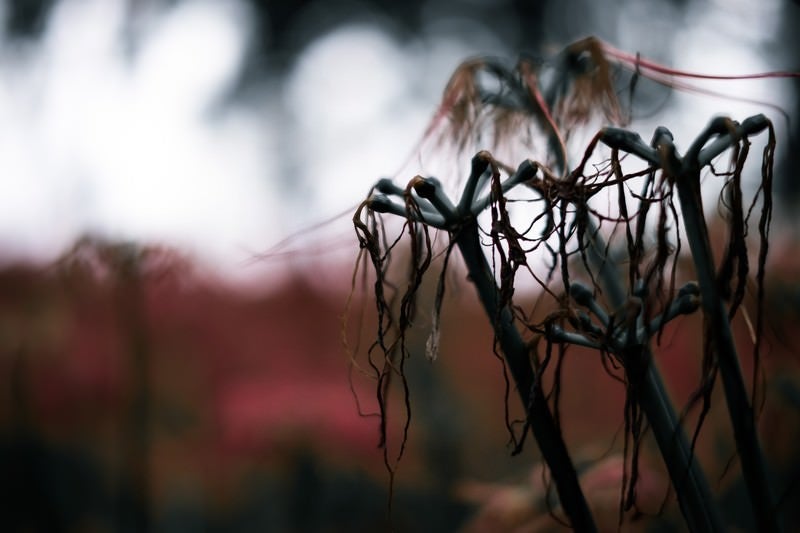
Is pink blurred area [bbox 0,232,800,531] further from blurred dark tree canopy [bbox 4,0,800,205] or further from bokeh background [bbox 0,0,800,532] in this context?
blurred dark tree canopy [bbox 4,0,800,205]

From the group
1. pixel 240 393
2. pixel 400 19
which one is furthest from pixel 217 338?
pixel 400 19

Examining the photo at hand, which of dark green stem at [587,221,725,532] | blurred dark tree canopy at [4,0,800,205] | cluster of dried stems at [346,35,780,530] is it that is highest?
blurred dark tree canopy at [4,0,800,205]

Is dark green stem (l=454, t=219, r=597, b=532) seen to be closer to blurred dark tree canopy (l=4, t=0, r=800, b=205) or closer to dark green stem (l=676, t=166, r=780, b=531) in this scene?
dark green stem (l=676, t=166, r=780, b=531)

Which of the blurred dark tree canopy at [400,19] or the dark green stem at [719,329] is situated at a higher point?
the blurred dark tree canopy at [400,19]

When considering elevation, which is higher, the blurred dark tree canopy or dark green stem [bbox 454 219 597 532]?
the blurred dark tree canopy

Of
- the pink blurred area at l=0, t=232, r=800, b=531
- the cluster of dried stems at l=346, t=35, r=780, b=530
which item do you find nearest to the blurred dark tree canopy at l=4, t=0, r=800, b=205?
the pink blurred area at l=0, t=232, r=800, b=531

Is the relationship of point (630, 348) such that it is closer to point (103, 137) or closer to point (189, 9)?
point (103, 137)

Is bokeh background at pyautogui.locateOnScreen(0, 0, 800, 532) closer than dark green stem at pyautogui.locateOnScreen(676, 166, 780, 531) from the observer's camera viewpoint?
No

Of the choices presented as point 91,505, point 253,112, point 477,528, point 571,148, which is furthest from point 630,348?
point 253,112

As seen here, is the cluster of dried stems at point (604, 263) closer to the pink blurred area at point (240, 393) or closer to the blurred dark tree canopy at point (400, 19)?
the pink blurred area at point (240, 393)

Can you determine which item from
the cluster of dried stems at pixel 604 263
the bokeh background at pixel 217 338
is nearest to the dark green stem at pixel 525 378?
the cluster of dried stems at pixel 604 263

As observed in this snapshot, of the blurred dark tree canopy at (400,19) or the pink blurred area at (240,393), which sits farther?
the blurred dark tree canopy at (400,19)
